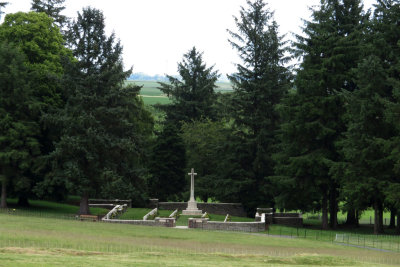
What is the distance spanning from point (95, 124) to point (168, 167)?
647 inches

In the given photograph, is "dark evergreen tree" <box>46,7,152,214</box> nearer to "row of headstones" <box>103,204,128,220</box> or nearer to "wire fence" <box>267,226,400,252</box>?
"row of headstones" <box>103,204,128,220</box>

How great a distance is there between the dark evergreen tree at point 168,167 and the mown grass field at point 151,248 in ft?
76.9

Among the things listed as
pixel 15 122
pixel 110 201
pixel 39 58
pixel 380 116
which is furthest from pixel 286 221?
pixel 39 58

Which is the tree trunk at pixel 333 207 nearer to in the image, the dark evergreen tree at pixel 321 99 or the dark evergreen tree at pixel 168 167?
the dark evergreen tree at pixel 321 99

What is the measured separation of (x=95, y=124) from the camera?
50.1m

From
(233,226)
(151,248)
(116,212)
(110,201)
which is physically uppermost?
(110,201)

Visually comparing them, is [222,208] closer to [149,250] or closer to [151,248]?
[151,248]

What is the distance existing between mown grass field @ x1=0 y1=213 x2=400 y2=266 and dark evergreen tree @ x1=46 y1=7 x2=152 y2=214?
872 cm

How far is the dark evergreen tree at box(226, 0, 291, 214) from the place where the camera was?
5831 cm

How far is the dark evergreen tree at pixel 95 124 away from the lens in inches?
1917

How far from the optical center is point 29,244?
91.5ft

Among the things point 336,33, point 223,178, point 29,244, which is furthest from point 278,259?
point 223,178

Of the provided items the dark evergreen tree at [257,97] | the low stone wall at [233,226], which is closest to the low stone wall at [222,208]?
the dark evergreen tree at [257,97]

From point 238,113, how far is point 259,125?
264 cm
